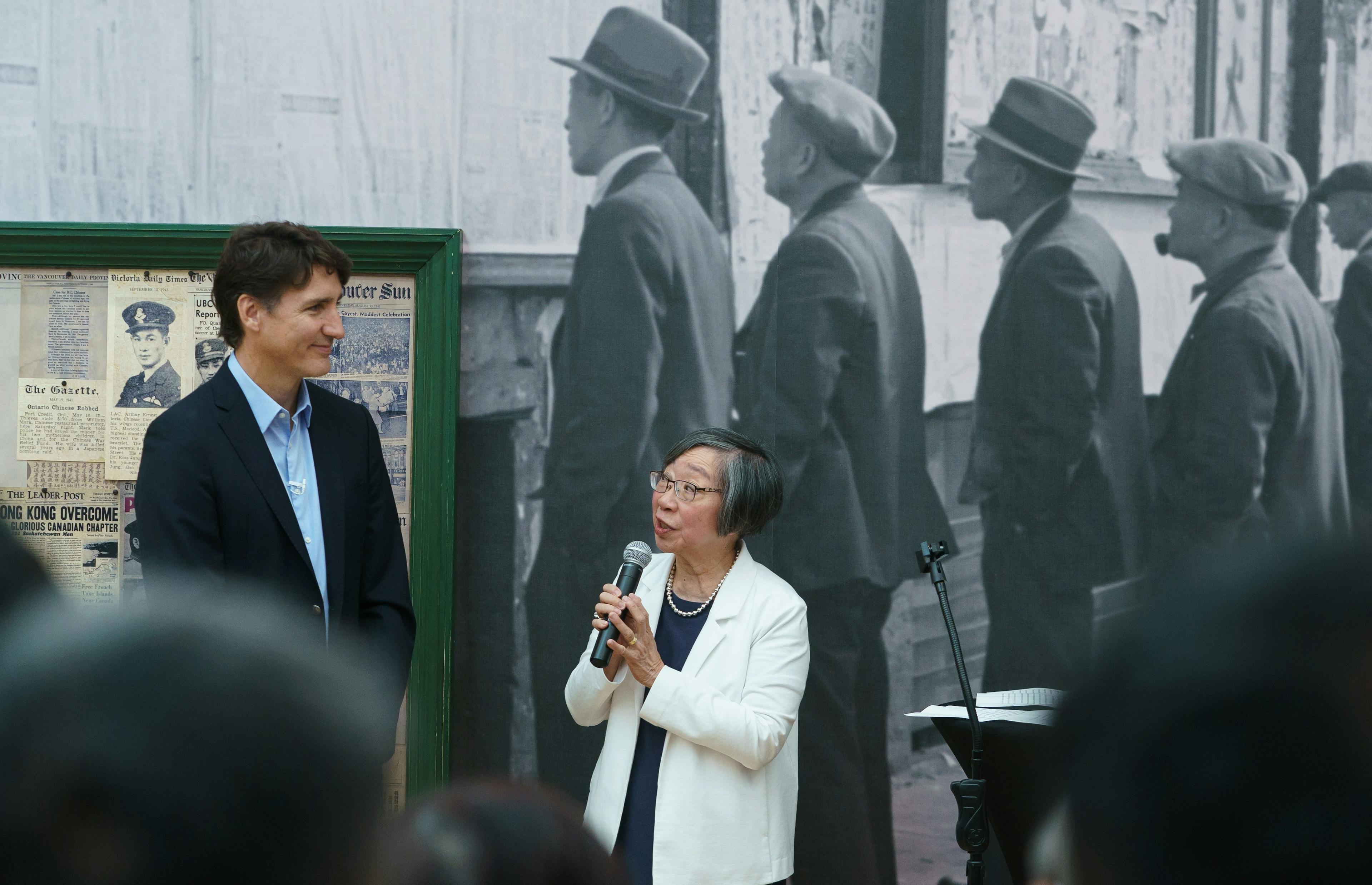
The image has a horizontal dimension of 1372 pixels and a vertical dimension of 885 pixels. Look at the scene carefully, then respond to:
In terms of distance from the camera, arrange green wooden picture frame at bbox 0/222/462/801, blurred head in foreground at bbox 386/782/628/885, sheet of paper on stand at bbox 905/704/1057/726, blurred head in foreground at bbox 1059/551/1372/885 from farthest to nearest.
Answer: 1. green wooden picture frame at bbox 0/222/462/801
2. sheet of paper on stand at bbox 905/704/1057/726
3. blurred head in foreground at bbox 386/782/628/885
4. blurred head in foreground at bbox 1059/551/1372/885

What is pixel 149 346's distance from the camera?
3377mm

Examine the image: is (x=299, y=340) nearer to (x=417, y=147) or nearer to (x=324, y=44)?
(x=417, y=147)

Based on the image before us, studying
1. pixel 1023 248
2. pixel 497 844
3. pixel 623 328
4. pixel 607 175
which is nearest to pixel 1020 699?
pixel 1023 248

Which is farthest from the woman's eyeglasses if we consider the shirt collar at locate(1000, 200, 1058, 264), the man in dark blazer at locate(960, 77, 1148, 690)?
the shirt collar at locate(1000, 200, 1058, 264)

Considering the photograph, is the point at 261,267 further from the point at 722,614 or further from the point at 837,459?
the point at 837,459

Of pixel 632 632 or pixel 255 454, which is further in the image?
pixel 632 632

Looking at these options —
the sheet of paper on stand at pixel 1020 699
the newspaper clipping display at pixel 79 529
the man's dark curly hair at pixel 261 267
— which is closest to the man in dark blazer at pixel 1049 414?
the sheet of paper on stand at pixel 1020 699

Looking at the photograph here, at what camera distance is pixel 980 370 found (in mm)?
3467

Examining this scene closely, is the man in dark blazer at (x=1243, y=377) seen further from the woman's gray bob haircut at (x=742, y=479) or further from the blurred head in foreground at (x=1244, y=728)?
the blurred head in foreground at (x=1244, y=728)

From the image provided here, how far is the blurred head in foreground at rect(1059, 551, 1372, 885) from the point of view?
409mm

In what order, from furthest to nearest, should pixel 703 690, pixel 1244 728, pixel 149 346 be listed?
pixel 149 346, pixel 703 690, pixel 1244 728

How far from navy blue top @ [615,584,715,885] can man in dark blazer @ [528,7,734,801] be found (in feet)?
2.38

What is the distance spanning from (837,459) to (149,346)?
6.62ft

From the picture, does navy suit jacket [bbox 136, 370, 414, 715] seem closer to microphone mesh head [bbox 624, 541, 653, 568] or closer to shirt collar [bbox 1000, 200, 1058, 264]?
microphone mesh head [bbox 624, 541, 653, 568]
